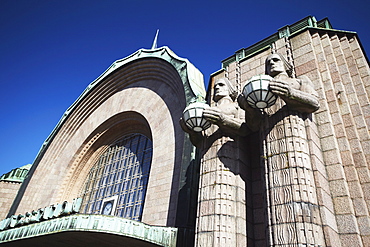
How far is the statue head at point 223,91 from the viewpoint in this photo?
7.81 meters

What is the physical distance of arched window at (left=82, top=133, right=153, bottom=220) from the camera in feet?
42.3

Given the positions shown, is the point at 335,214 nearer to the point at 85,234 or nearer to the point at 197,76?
the point at 85,234

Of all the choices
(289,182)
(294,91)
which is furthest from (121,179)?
(294,91)

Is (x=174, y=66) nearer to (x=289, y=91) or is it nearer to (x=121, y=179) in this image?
(x=121, y=179)

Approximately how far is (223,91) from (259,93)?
88.4 inches

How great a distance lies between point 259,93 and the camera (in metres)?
5.64

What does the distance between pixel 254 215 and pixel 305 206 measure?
1.83m

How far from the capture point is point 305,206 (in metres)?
4.85

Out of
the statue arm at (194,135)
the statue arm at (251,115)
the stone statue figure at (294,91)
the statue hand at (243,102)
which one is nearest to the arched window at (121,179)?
the statue arm at (194,135)

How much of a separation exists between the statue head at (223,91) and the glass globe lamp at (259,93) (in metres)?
1.93

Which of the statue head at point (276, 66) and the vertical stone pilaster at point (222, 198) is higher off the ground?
the statue head at point (276, 66)

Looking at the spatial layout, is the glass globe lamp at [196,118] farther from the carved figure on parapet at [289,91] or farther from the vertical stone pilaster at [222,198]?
the carved figure on parapet at [289,91]

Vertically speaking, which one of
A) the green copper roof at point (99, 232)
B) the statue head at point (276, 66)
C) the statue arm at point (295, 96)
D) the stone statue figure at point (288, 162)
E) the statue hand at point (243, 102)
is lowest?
the green copper roof at point (99, 232)

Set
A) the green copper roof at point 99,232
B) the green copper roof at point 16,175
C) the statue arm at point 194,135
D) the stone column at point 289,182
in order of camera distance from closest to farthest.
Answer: the stone column at point 289,182
the green copper roof at point 99,232
the statue arm at point 194,135
the green copper roof at point 16,175
